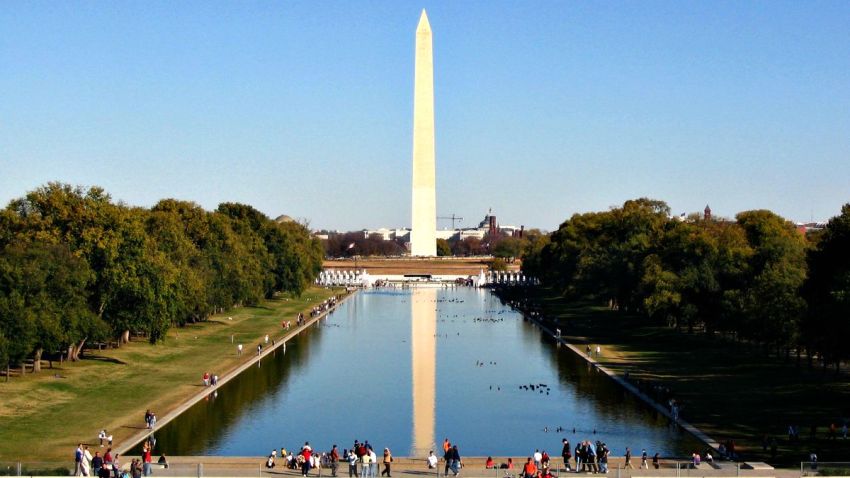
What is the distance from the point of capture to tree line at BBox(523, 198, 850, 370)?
4784cm

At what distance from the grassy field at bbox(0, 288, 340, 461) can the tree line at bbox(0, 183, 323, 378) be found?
1.23m

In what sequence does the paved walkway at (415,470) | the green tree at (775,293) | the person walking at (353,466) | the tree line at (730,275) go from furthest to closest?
the green tree at (775,293), the tree line at (730,275), the paved walkway at (415,470), the person walking at (353,466)

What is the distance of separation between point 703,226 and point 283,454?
63582mm

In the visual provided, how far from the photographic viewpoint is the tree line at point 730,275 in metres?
47.8

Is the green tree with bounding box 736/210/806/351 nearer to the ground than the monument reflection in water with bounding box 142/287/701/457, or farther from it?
farther from it

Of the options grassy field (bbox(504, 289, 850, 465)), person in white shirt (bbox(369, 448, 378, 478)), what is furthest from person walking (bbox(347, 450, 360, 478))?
grassy field (bbox(504, 289, 850, 465))

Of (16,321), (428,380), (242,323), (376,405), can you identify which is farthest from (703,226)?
(16,321)

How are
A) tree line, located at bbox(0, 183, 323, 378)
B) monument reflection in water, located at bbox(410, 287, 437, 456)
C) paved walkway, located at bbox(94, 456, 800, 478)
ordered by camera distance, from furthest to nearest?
1. tree line, located at bbox(0, 183, 323, 378)
2. monument reflection in water, located at bbox(410, 287, 437, 456)
3. paved walkway, located at bbox(94, 456, 800, 478)

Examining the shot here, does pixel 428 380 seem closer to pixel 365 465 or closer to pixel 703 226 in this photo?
pixel 365 465

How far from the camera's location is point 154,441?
119ft

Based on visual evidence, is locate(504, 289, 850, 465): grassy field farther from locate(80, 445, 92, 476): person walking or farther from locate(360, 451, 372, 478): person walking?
locate(80, 445, 92, 476): person walking

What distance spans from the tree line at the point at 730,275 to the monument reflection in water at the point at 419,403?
777cm

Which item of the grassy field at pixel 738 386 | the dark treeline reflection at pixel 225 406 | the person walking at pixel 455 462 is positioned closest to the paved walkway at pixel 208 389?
the dark treeline reflection at pixel 225 406

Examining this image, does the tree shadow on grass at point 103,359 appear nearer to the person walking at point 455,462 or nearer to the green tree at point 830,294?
the person walking at point 455,462
